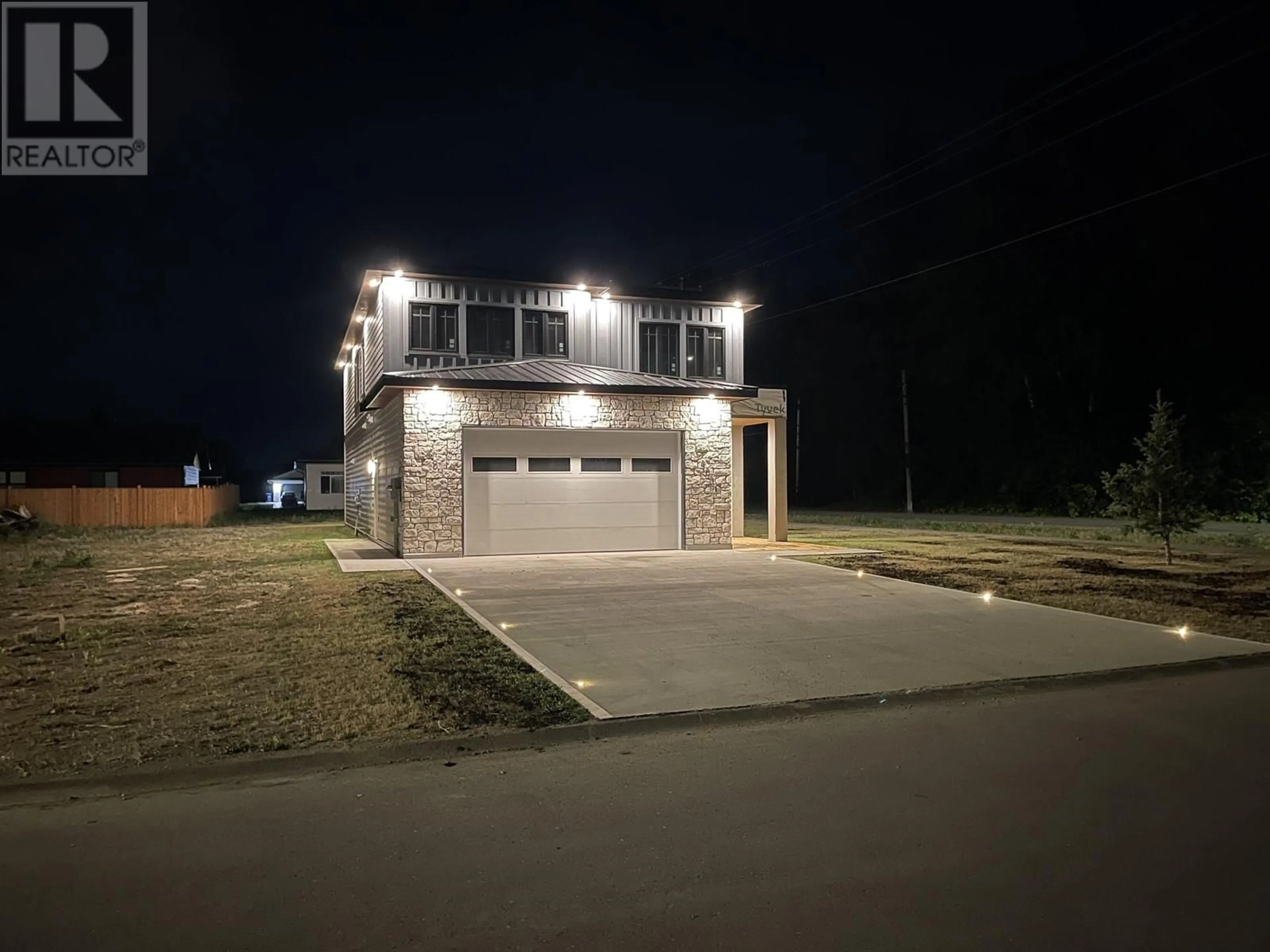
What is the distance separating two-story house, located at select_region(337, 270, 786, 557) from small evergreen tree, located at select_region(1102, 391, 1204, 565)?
7902 mm

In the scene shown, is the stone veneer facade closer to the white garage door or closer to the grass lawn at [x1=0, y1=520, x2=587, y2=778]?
the white garage door

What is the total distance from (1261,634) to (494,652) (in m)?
8.23

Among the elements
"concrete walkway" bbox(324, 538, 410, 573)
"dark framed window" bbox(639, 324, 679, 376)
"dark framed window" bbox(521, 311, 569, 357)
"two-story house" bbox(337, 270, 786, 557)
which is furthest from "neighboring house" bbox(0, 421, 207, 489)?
"dark framed window" bbox(639, 324, 679, 376)

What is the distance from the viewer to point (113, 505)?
33438mm

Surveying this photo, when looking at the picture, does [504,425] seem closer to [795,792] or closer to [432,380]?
[432,380]

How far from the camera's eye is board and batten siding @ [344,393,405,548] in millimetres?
19391

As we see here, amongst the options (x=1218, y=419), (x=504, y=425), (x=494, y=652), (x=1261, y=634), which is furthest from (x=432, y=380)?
(x=1218, y=419)

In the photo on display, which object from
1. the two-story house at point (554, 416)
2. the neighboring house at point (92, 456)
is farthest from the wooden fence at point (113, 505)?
the neighboring house at point (92, 456)

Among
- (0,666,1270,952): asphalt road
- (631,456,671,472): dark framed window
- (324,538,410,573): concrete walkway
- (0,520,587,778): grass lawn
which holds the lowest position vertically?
(0,666,1270,952): asphalt road

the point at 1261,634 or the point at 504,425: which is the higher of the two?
the point at 504,425

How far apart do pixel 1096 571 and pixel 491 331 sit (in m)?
13.1

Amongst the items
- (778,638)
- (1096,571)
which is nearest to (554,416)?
(778,638)

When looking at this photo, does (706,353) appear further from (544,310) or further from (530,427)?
(530,427)

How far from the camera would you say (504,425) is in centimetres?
1869
